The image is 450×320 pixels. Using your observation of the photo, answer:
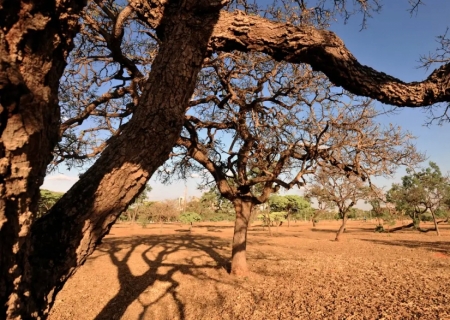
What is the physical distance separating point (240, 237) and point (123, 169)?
7.53m

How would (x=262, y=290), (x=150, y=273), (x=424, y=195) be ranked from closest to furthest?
(x=262, y=290) < (x=150, y=273) < (x=424, y=195)

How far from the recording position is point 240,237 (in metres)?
8.85

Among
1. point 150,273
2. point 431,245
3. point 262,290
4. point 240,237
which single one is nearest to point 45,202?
point 150,273

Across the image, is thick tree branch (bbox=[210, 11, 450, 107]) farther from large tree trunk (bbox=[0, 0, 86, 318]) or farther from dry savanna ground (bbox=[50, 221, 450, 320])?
dry savanna ground (bbox=[50, 221, 450, 320])

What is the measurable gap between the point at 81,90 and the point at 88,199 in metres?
6.50

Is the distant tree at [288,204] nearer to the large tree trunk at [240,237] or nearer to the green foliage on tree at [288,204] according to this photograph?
the green foliage on tree at [288,204]

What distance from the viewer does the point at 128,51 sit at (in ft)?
23.2

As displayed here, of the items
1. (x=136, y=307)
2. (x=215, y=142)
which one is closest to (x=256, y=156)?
(x=215, y=142)

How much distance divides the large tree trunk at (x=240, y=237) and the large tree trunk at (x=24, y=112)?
7.80 metres

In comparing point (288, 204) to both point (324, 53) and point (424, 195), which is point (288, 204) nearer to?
point (424, 195)

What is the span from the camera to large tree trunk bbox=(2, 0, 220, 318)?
1589 mm

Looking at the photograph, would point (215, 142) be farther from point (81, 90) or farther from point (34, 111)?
point (34, 111)

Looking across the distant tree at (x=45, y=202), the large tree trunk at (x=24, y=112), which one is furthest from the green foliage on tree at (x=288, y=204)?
the large tree trunk at (x=24, y=112)

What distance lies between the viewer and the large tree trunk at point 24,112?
1.05m
